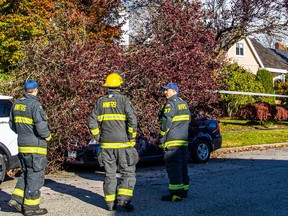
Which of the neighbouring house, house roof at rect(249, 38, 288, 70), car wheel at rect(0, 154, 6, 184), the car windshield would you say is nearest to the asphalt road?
car wheel at rect(0, 154, 6, 184)

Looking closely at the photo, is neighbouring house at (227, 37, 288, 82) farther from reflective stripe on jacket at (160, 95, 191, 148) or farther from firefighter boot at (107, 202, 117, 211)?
firefighter boot at (107, 202, 117, 211)

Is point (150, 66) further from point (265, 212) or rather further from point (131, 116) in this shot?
point (265, 212)

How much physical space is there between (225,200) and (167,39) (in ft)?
18.9

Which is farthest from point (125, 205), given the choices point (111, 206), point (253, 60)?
point (253, 60)

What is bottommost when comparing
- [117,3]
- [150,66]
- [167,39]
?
[150,66]

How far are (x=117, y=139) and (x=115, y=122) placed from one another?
0.85 ft

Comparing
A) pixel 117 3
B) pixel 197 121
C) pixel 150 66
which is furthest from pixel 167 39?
pixel 117 3

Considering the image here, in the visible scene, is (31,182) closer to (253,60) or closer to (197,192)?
(197,192)

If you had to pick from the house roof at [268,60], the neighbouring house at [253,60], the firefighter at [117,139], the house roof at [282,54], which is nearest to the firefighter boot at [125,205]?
the firefighter at [117,139]

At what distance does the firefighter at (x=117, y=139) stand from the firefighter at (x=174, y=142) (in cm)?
81

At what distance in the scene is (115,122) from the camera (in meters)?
7.00

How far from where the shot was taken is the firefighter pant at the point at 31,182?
21.9 feet

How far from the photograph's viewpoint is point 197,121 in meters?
12.5

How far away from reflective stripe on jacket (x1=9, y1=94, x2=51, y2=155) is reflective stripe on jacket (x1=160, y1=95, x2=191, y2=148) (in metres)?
1.93
